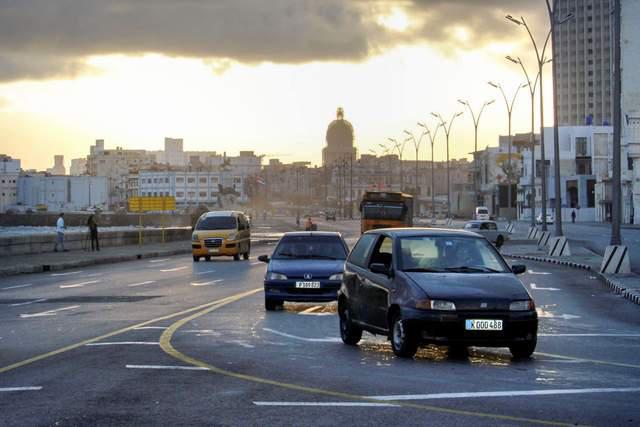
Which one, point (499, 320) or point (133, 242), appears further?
point (133, 242)

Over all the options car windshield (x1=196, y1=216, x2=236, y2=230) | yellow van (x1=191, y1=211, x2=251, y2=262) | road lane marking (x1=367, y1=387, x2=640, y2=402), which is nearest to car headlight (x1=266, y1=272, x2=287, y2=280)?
road lane marking (x1=367, y1=387, x2=640, y2=402)

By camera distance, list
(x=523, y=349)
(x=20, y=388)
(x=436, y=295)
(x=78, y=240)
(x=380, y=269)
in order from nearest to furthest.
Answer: (x=20, y=388), (x=436, y=295), (x=523, y=349), (x=380, y=269), (x=78, y=240)

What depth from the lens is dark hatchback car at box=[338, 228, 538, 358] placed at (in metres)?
13.5

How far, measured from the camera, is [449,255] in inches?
581

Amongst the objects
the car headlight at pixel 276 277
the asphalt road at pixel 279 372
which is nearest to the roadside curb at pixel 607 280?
the asphalt road at pixel 279 372

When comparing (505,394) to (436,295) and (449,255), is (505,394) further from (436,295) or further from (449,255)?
(449,255)

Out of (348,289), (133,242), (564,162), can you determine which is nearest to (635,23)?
(564,162)

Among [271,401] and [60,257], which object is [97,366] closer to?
[271,401]

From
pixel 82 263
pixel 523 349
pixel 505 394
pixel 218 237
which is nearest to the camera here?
pixel 505 394

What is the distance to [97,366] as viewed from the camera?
13102mm

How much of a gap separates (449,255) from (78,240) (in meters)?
44.5

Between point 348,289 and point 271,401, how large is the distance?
5.90 meters

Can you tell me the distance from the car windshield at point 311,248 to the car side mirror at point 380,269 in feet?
28.0

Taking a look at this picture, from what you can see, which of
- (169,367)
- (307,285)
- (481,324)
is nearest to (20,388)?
(169,367)
